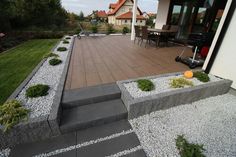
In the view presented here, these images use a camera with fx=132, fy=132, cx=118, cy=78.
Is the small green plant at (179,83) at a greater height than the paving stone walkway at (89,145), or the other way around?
the small green plant at (179,83)

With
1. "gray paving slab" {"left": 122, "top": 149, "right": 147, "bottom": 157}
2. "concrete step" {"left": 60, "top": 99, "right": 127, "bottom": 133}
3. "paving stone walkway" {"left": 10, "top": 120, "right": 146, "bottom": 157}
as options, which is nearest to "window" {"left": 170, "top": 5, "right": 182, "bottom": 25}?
"concrete step" {"left": 60, "top": 99, "right": 127, "bottom": 133}

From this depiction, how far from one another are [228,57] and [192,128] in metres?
1.99

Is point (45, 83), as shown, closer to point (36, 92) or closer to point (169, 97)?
point (36, 92)

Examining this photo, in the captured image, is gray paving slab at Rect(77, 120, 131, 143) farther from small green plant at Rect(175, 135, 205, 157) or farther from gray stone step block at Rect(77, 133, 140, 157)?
small green plant at Rect(175, 135, 205, 157)

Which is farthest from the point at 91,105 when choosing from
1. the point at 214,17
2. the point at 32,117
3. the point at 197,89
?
the point at 214,17

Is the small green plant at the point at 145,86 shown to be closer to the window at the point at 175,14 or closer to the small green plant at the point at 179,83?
the small green plant at the point at 179,83

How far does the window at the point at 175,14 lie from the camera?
673cm

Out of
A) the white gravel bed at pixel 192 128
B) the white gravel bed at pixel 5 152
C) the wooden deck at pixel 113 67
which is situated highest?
the wooden deck at pixel 113 67

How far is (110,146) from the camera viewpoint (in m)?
1.80

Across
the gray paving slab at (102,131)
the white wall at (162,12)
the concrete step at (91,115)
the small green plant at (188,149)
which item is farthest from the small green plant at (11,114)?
the white wall at (162,12)

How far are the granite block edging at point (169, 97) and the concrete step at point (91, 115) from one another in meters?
0.19

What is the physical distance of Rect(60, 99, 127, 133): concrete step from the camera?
2002 mm

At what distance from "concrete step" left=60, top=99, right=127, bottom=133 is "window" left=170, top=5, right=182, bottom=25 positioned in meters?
6.46

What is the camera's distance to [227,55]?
296 centimetres
